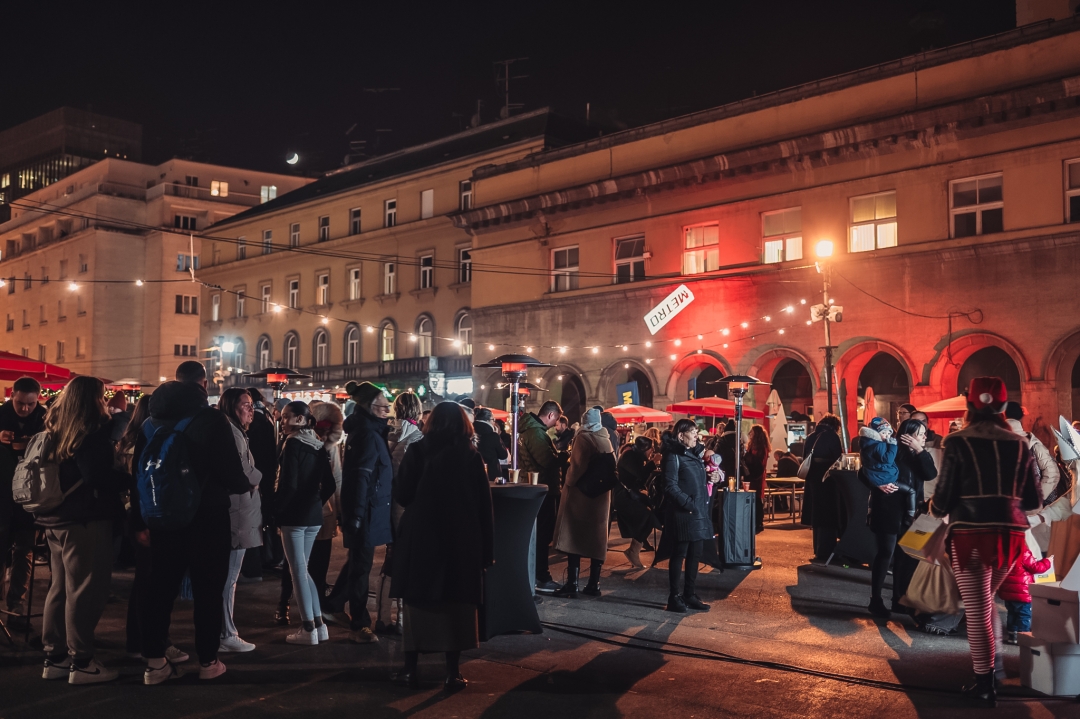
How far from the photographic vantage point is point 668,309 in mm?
26734

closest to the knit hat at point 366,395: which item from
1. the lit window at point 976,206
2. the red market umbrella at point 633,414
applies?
the red market umbrella at point 633,414

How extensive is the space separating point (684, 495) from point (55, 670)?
17.4 feet

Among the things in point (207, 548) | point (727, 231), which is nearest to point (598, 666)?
point (207, 548)

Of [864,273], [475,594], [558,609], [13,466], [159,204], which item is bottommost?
[558,609]

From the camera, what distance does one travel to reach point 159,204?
57.8 meters

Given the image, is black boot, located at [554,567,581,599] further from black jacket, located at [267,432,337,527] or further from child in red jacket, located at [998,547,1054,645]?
child in red jacket, located at [998,547,1054,645]

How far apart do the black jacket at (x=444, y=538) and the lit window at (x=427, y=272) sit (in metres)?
33.1

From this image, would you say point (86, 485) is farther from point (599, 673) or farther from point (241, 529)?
point (599, 673)

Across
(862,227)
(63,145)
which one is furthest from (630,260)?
(63,145)

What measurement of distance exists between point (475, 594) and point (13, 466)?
3.70 m

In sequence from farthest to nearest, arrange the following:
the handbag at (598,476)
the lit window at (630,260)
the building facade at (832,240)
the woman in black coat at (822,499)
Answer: the lit window at (630,260), the building facade at (832,240), the woman in black coat at (822,499), the handbag at (598,476)

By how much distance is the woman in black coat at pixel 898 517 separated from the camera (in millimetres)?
8680

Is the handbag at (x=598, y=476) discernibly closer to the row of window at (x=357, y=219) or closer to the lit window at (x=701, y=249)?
the lit window at (x=701, y=249)

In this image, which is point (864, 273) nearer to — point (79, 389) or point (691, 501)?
point (691, 501)
